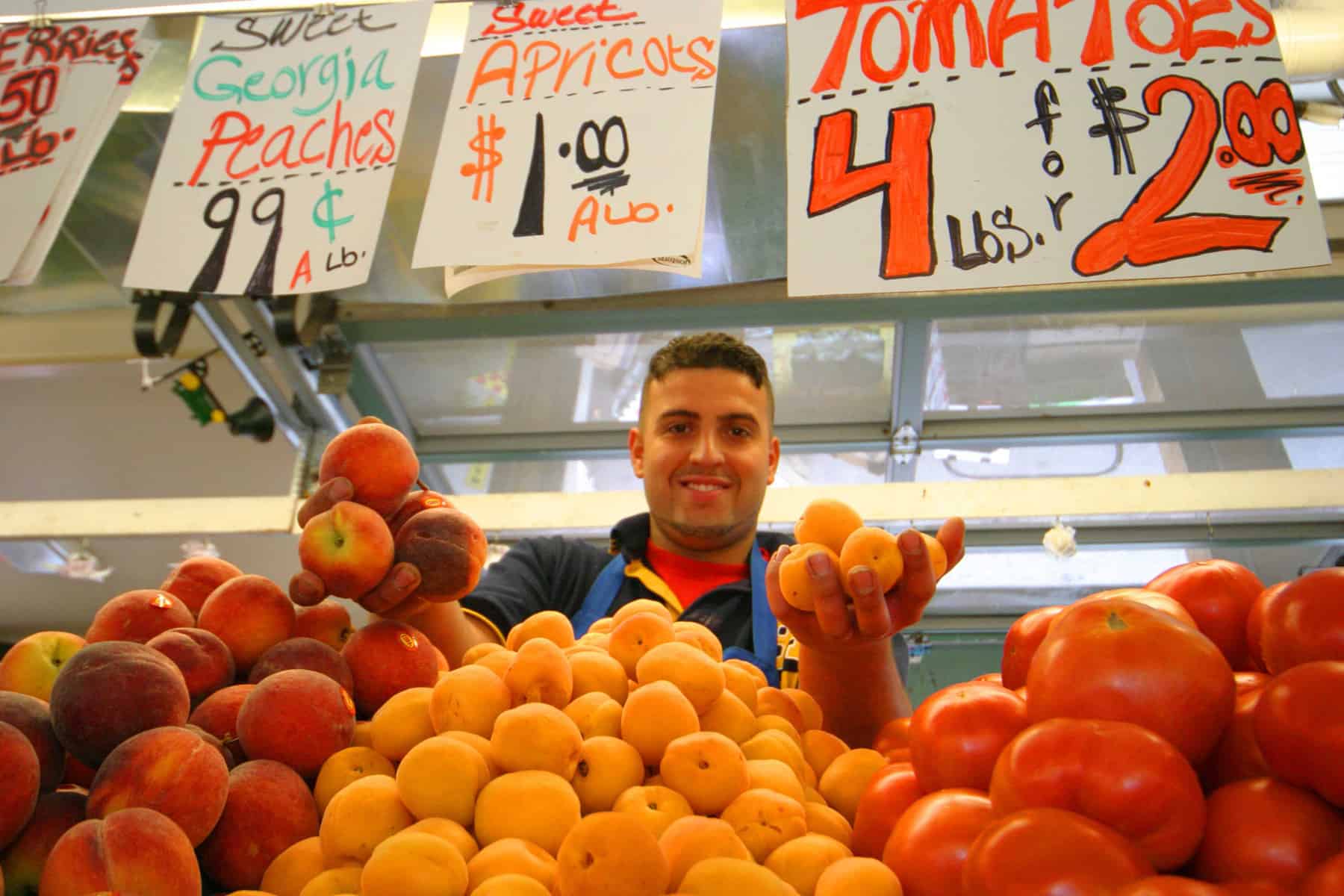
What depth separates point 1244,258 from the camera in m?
1.04

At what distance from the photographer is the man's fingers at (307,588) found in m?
0.94

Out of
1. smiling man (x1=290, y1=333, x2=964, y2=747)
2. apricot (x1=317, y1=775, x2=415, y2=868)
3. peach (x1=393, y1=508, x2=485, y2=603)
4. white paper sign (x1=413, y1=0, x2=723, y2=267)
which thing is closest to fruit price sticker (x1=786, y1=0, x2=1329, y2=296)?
white paper sign (x1=413, y1=0, x2=723, y2=267)

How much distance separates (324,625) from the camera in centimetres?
102

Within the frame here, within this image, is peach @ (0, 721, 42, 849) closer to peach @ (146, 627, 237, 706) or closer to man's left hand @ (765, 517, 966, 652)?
peach @ (146, 627, 237, 706)

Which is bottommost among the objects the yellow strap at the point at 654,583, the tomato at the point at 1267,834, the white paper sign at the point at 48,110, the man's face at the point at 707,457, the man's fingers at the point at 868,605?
the tomato at the point at 1267,834

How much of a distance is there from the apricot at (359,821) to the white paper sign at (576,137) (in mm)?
680

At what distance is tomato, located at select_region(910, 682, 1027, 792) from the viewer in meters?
0.74

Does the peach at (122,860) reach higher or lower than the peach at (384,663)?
lower

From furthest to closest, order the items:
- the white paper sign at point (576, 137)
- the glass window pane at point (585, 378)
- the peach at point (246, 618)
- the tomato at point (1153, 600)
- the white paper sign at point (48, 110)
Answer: the glass window pane at point (585, 378) < the white paper sign at point (48, 110) < the white paper sign at point (576, 137) < the peach at point (246, 618) < the tomato at point (1153, 600)

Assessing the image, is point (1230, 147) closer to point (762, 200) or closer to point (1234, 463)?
point (762, 200)

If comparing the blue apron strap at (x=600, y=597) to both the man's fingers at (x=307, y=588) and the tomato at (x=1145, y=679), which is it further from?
the tomato at (x=1145, y=679)

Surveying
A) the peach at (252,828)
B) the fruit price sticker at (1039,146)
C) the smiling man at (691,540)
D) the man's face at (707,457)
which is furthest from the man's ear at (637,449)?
the peach at (252,828)

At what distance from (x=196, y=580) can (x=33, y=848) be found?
1.31ft

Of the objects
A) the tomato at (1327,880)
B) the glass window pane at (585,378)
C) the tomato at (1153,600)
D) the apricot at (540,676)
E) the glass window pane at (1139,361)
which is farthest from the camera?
the glass window pane at (585,378)
